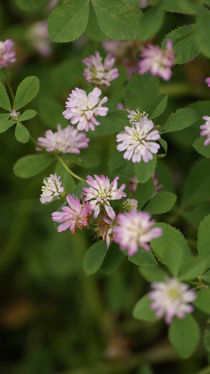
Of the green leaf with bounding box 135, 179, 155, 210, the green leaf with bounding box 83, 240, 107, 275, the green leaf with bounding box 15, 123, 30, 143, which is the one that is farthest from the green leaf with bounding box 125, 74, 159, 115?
the green leaf with bounding box 83, 240, 107, 275

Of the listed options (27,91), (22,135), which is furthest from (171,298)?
(27,91)

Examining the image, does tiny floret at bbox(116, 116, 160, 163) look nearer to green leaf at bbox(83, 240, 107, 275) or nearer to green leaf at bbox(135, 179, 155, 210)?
green leaf at bbox(135, 179, 155, 210)

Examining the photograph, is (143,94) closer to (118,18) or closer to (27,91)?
(118,18)

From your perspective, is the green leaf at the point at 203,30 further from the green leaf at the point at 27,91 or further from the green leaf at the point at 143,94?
the green leaf at the point at 27,91

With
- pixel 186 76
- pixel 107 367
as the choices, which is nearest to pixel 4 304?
pixel 107 367

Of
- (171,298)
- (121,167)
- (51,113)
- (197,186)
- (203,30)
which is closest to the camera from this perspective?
(171,298)

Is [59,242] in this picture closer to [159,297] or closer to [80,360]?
[80,360]

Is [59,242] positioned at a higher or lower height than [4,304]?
higher

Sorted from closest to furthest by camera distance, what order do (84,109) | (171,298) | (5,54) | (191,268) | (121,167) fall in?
1. (171,298)
2. (191,268)
3. (84,109)
4. (121,167)
5. (5,54)
